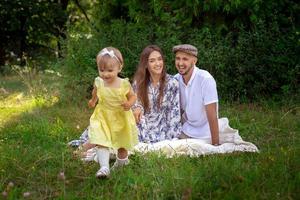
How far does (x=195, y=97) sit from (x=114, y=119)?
4.58 ft

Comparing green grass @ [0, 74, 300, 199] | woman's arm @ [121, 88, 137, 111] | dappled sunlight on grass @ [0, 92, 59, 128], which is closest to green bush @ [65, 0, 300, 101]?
dappled sunlight on grass @ [0, 92, 59, 128]

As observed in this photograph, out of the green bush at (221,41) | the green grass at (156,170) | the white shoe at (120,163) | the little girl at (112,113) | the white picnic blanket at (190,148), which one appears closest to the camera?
the green grass at (156,170)

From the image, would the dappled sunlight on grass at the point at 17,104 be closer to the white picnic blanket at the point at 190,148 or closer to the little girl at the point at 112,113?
the white picnic blanket at the point at 190,148

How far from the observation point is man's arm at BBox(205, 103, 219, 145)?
18.9 feet

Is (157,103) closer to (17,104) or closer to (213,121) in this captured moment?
(213,121)

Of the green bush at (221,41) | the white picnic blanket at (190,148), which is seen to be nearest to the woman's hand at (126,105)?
the white picnic blanket at (190,148)

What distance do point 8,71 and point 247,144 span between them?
14.2 metres

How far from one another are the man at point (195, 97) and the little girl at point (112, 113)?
121cm

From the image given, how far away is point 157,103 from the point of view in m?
6.21

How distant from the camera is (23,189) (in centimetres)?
438

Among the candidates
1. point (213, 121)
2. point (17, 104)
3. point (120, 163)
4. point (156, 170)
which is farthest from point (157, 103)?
point (17, 104)

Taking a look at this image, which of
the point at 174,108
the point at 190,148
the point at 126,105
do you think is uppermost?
the point at 126,105

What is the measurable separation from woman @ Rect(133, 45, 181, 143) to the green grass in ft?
2.93

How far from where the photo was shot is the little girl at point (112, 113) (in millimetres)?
4785
